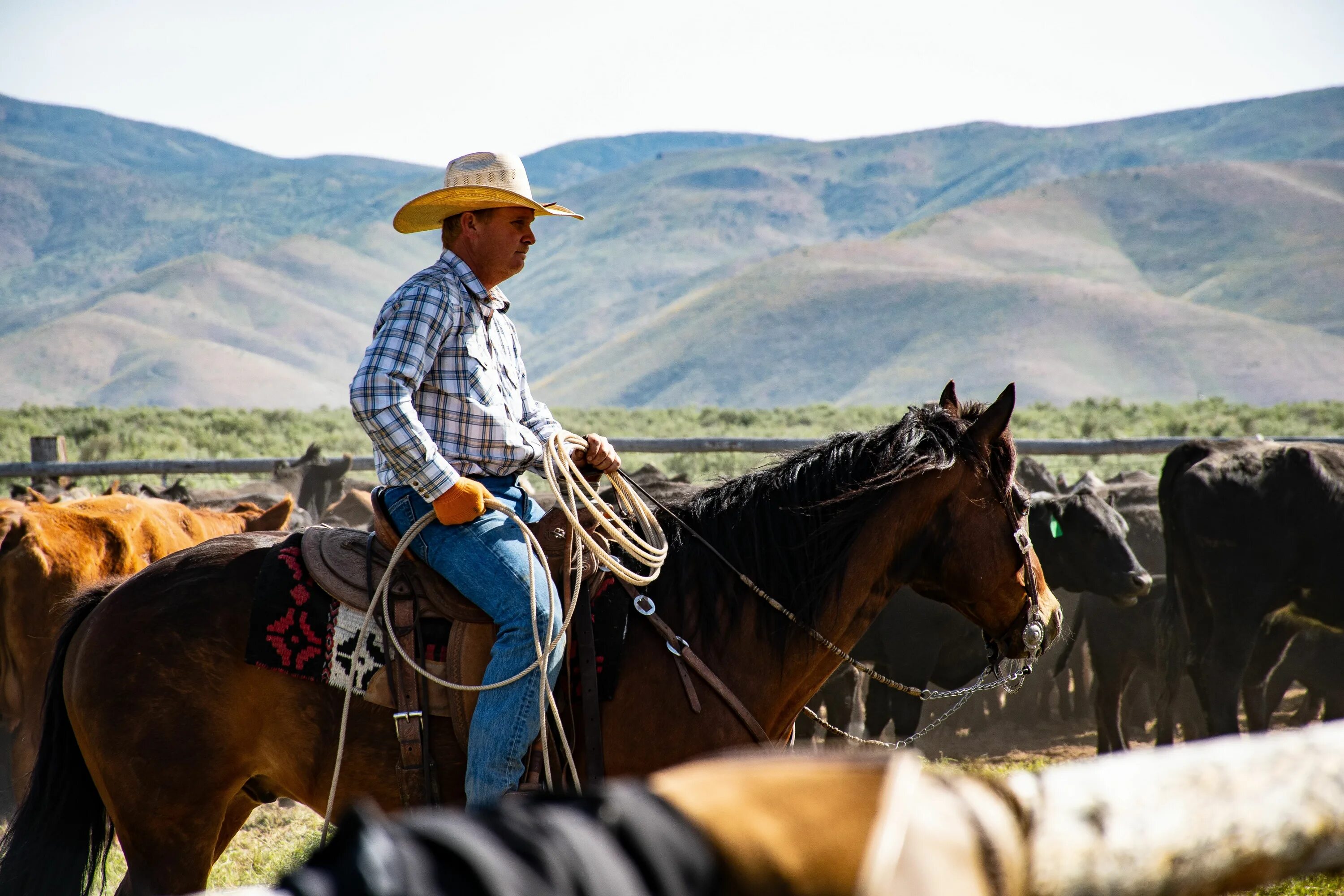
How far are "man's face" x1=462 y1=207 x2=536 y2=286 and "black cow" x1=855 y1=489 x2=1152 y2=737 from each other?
456cm

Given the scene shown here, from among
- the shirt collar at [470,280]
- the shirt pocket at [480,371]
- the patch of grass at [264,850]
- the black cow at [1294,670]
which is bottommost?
the patch of grass at [264,850]

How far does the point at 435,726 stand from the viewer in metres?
3.35

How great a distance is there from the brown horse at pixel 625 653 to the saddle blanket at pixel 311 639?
7cm

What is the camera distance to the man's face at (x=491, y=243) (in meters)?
3.59

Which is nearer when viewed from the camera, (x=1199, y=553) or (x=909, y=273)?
(x=1199, y=553)

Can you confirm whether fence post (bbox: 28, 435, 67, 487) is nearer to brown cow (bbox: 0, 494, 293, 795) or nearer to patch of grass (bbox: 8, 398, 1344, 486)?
patch of grass (bbox: 8, 398, 1344, 486)

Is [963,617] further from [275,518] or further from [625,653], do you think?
[275,518]

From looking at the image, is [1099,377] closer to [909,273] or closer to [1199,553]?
[909,273]

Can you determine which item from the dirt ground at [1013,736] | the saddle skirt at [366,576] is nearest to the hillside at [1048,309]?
the dirt ground at [1013,736]

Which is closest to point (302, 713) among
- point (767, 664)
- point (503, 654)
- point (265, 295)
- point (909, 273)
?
point (503, 654)

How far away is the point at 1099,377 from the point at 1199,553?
100 m

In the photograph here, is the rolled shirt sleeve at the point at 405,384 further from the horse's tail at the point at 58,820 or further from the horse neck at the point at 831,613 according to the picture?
the horse's tail at the point at 58,820

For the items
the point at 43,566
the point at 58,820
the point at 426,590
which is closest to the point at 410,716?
the point at 426,590

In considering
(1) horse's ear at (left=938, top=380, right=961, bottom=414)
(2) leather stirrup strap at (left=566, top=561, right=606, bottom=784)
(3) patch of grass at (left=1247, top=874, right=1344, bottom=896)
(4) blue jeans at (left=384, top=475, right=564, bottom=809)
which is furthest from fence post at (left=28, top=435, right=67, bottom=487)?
(3) patch of grass at (left=1247, top=874, right=1344, bottom=896)
